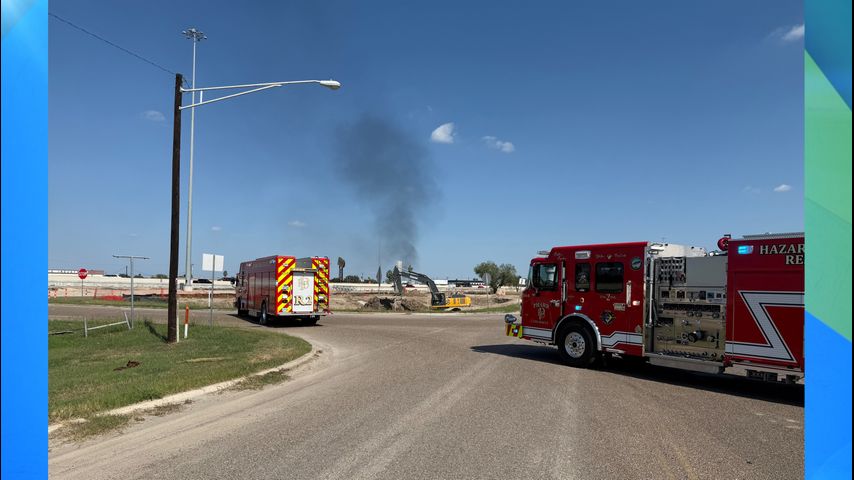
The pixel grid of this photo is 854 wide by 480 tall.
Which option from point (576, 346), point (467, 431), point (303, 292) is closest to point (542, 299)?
point (576, 346)

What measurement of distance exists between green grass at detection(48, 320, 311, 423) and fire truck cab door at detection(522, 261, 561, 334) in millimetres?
5905

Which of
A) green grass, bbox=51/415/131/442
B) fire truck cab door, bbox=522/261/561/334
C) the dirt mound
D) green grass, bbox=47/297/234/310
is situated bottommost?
green grass, bbox=47/297/234/310

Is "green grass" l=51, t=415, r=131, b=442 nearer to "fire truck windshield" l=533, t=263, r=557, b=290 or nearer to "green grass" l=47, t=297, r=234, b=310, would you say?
"fire truck windshield" l=533, t=263, r=557, b=290

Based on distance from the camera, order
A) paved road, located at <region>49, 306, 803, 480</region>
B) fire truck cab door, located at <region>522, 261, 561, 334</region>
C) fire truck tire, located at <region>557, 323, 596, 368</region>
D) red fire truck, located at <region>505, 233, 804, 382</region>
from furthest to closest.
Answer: fire truck cab door, located at <region>522, 261, 561, 334</region> < fire truck tire, located at <region>557, 323, 596, 368</region> < red fire truck, located at <region>505, 233, 804, 382</region> < paved road, located at <region>49, 306, 803, 480</region>

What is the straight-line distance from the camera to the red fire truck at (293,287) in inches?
902

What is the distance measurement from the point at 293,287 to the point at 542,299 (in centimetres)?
1326

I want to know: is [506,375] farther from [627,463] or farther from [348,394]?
[627,463]

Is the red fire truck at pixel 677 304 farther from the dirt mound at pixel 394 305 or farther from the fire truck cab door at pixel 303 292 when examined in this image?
the dirt mound at pixel 394 305

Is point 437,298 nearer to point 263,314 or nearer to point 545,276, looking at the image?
point 263,314

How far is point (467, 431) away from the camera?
6574 millimetres

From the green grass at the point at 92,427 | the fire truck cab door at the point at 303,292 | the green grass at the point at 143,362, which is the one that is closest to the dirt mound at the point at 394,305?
the fire truck cab door at the point at 303,292

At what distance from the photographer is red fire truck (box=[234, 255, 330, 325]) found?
75.2ft

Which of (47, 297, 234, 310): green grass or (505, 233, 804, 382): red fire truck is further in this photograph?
(47, 297, 234, 310): green grass

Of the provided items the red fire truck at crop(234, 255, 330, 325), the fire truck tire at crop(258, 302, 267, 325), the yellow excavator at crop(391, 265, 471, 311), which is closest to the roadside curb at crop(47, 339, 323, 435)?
the red fire truck at crop(234, 255, 330, 325)
